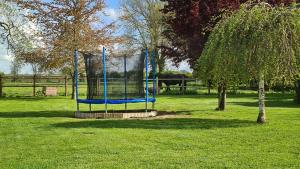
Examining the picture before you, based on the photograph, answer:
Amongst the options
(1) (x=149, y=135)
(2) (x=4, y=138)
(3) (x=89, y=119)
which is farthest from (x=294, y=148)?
(3) (x=89, y=119)

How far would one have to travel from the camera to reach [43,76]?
111 ft

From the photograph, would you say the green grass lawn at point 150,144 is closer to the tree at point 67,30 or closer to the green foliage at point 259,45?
the green foliage at point 259,45

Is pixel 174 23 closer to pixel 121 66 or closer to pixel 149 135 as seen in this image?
pixel 121 66

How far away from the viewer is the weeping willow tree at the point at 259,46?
11.8 metres

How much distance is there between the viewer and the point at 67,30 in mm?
27609

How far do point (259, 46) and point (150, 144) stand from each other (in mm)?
4377

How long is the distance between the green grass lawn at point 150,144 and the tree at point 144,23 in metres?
29.0

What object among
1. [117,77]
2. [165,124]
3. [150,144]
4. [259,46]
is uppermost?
[259,46]

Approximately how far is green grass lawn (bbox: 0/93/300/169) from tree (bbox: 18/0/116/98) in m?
14.4

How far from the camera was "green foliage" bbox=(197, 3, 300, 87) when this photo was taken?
38.7ft

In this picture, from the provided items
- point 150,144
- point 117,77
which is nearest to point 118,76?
point 117,77

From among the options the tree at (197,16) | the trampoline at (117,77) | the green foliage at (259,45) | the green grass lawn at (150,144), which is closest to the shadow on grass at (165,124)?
the green grass lawn at (150,144)

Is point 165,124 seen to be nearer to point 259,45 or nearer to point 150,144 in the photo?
point 259,45

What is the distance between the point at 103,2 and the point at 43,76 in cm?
801
